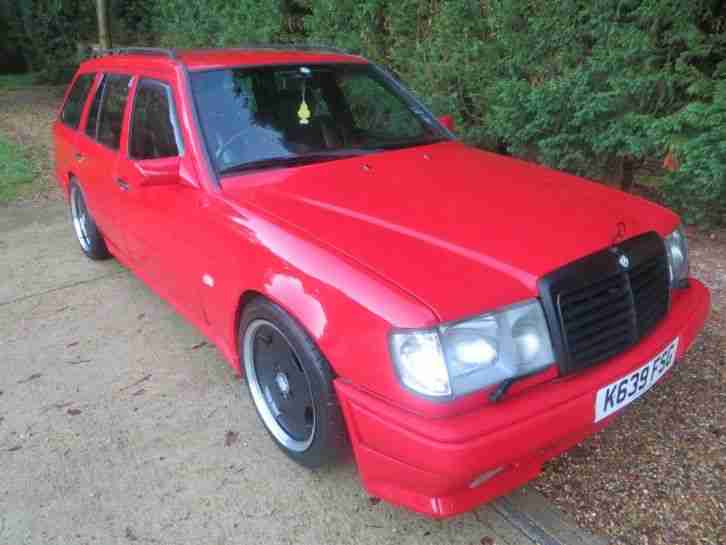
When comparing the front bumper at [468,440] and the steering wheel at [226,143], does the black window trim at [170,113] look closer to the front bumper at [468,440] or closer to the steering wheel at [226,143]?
the steering wheel at [226,143]

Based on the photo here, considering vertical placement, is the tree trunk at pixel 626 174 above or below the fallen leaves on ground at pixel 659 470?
above

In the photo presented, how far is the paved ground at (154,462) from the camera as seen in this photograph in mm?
2186

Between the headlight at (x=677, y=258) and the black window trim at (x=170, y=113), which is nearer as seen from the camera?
the headlight at (x=677, y=258)

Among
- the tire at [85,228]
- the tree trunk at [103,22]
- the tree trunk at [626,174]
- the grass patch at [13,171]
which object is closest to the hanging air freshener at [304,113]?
the tire at [85,228]

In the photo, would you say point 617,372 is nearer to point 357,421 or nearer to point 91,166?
point 357,421

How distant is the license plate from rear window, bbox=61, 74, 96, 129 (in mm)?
4039

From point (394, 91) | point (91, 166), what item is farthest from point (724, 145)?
point (91, 166)

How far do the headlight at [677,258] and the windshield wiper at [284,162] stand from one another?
1486mm

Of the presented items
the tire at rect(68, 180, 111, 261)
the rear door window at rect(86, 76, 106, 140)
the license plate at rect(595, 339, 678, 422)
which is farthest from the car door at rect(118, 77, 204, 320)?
the license plate at rect(595, 339, 678, 422)

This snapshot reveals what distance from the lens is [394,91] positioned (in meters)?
3.59

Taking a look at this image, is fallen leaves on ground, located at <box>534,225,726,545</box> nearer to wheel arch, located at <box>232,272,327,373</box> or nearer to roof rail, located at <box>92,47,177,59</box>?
wheel arch, located at <box>232,272,327,373</box>

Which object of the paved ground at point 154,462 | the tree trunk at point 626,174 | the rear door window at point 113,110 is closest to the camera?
the paved ground at point 154,462

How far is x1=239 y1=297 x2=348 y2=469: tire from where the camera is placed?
2.12 m

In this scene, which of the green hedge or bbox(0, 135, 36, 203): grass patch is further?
bbox(0, 135, 36, 203): grass patch
